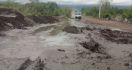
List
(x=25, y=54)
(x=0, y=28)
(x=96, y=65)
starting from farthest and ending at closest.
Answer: (x=0, y=28) → (x=25, y=54) → (x=96, y=65)

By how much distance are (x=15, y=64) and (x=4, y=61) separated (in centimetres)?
88

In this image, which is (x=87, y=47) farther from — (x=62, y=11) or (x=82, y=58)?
(x=62, y=11)

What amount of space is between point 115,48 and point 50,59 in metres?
6.11

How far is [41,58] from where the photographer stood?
12.3m

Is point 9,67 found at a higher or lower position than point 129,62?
higher

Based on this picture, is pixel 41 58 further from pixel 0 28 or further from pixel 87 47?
pixel 0 28

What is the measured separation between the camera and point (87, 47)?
52.1ft

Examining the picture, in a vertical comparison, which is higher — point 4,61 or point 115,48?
point 4,61

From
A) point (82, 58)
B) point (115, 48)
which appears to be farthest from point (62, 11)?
point (82, 58)

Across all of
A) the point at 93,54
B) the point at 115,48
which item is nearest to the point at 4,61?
the point at 93,54

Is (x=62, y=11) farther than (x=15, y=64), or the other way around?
(x=62, y=11)

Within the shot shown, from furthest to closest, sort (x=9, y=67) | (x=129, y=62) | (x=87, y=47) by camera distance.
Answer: (x=87, y=47), (x=129, y=62), (x=9, y=67)

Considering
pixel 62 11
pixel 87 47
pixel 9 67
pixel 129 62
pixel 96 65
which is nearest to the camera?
pixel 9 67

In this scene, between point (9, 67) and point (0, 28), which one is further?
point (0, 28)
